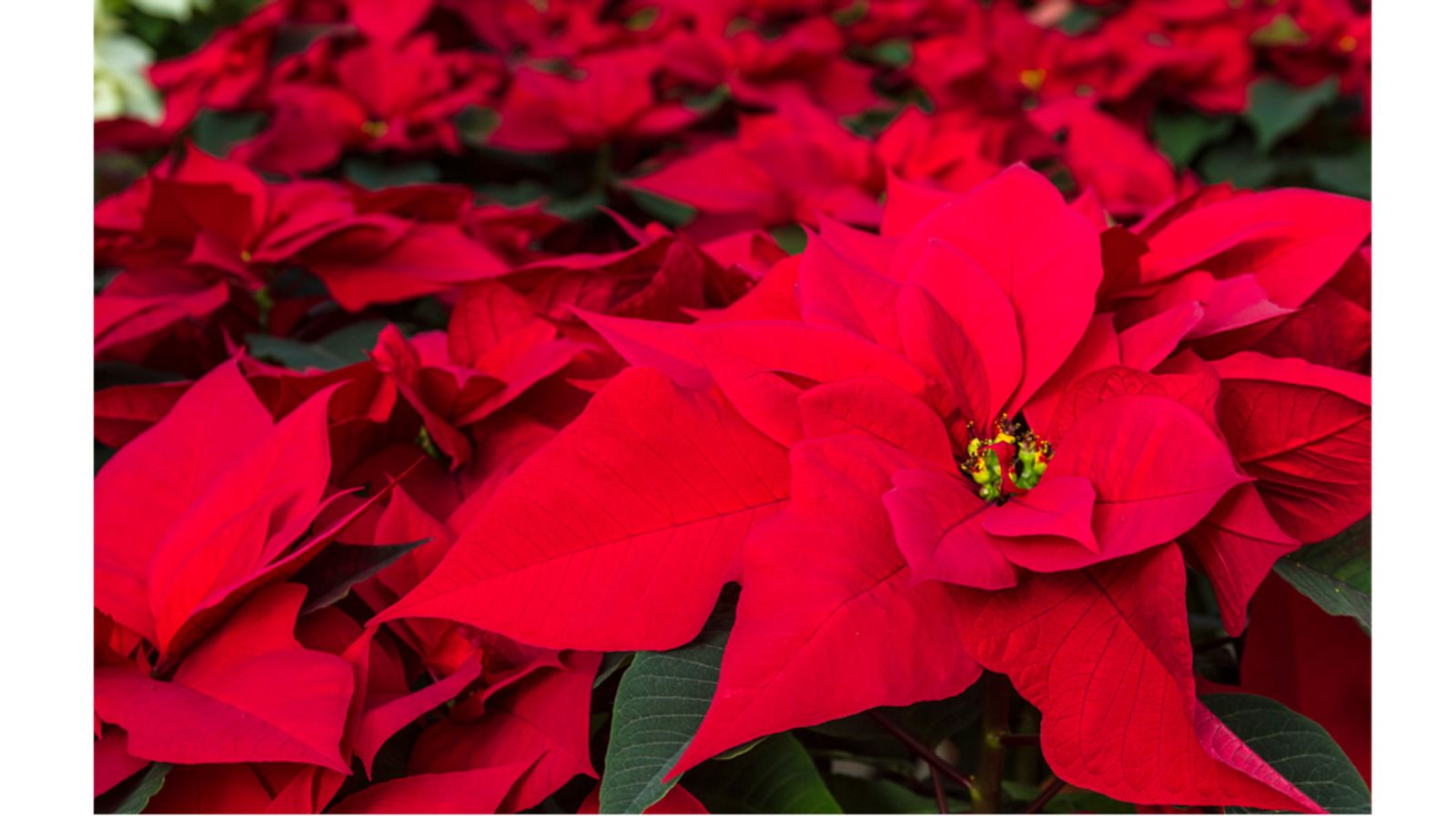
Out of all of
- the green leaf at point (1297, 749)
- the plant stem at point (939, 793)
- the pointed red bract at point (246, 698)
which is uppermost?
the pointed red bract at point (246, 698)

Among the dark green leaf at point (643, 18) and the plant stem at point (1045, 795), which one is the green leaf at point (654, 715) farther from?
the dark green leaf at point (643, 18)

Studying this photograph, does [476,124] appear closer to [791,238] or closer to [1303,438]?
[791,238]

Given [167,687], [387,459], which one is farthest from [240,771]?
[387,459]

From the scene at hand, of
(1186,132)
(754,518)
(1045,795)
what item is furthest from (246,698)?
(1186,132)

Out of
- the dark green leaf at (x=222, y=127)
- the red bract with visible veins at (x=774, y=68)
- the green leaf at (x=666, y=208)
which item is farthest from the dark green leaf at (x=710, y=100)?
the dark green leaf at (x=222, y=127)

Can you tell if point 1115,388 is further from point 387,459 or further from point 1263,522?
point 387,459

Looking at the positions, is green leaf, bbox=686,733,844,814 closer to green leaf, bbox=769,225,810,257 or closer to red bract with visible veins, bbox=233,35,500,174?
green leaf, bbox=769,225,810,257
